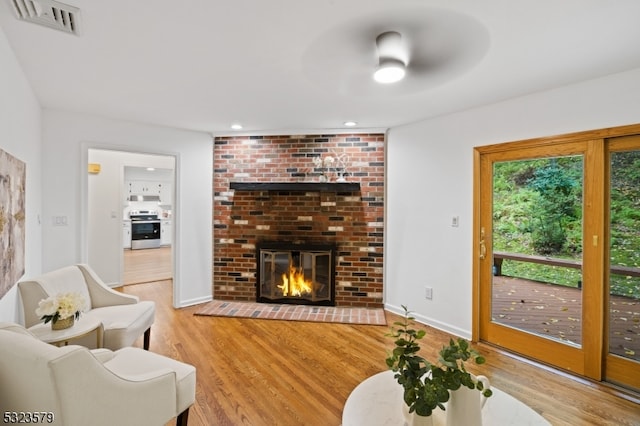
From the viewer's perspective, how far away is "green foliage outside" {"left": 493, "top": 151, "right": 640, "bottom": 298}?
2.18 metres

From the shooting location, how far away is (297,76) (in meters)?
2.23

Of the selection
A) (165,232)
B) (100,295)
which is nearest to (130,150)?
(100,295)

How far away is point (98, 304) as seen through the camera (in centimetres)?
266

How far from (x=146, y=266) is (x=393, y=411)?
638 centimetres

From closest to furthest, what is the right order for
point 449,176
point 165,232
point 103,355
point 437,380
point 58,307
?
point 437,380
point 103,355
point 58,307
point 449,176
point 165,232

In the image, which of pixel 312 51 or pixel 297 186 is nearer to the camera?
pixel 312 51

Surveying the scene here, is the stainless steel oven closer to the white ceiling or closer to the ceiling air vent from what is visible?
the white ceiling

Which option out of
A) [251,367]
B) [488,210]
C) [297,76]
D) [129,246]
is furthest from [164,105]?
[129,246]

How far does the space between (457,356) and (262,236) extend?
10.5 ft

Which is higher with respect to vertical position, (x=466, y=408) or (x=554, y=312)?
(x=466, y=408)

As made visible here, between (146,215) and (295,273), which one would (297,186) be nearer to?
(295,273)

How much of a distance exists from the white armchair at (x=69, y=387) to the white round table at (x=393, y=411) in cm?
95

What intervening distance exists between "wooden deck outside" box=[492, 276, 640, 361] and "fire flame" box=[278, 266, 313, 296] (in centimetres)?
213

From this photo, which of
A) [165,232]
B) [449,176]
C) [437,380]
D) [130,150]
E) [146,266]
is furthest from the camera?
[165,232]
